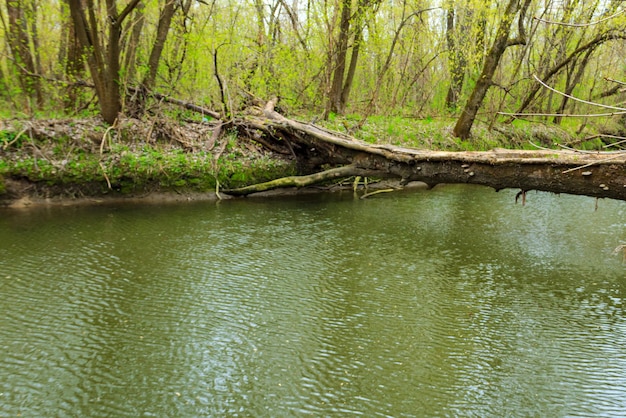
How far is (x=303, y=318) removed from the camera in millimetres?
4832

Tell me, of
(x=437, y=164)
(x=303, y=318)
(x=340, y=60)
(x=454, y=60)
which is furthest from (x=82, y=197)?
(x=454, y=60)

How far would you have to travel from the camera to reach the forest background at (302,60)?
10.9 metres

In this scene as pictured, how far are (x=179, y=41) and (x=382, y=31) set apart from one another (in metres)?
6.36

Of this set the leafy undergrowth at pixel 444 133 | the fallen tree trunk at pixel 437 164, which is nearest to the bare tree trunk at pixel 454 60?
the leafy undergrowth at pixel 444 133

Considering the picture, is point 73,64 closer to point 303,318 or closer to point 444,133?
point 303,318

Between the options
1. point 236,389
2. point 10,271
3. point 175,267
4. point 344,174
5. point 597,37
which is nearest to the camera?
point 236,389

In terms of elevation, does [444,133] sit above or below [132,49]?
below

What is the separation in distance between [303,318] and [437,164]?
4.69 metres

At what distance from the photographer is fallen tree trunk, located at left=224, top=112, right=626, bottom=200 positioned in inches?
261

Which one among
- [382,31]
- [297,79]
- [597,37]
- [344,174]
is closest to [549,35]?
[597,37]

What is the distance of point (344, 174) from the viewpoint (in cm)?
977

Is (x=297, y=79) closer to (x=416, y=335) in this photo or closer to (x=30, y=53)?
(x=30, y=53)

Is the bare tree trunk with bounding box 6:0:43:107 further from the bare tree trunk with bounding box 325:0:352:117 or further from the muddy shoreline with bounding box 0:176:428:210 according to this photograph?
the bare tree trunk with bounding box 325:0:352:117

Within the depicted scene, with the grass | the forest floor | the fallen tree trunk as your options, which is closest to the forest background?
the forest floor
